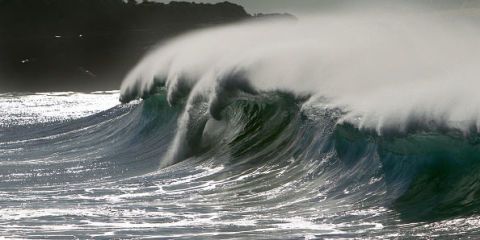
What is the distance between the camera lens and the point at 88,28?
116375 millimetres

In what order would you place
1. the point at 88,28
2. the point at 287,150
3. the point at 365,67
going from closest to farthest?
the point at 287,150, the point at 365,67, the point at 88,28

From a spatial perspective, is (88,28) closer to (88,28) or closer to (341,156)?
(88,28)

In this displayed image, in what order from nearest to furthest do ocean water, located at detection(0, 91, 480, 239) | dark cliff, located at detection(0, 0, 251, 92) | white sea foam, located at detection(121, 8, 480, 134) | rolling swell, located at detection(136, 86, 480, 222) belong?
ocean water, located at detection(0, 91, 480, 239)
rolling swell, located at detection(136, 86, 480, 222)
white sea foam, located at detection(121, 8, 480, 134)
dark cliff, located at detection(0, 0, 251, 92)

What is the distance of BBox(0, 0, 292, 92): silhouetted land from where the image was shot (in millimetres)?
85475

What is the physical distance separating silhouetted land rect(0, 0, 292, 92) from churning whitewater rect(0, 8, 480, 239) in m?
55.7

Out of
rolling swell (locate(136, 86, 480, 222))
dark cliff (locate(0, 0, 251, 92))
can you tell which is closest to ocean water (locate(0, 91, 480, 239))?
rolling swell (locate(136, 86, 480, 222))

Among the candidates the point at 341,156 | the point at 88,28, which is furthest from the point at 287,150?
the point at 88,28

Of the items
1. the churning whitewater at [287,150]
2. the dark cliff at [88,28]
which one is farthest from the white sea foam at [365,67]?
the dark cliff at [88,28]

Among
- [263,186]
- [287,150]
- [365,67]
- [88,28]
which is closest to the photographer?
[263,186]

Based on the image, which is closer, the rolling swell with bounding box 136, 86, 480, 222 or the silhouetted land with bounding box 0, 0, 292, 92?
the rolling swell with bounding box 136, 86, 480, 222

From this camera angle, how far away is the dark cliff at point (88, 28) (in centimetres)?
8544

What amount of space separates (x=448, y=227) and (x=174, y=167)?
763 cm

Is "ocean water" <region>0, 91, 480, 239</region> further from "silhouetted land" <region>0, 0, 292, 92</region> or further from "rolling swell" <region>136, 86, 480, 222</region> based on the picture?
"silhouetted land" <region>0, 0, 292, 92</region>

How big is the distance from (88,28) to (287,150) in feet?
339
